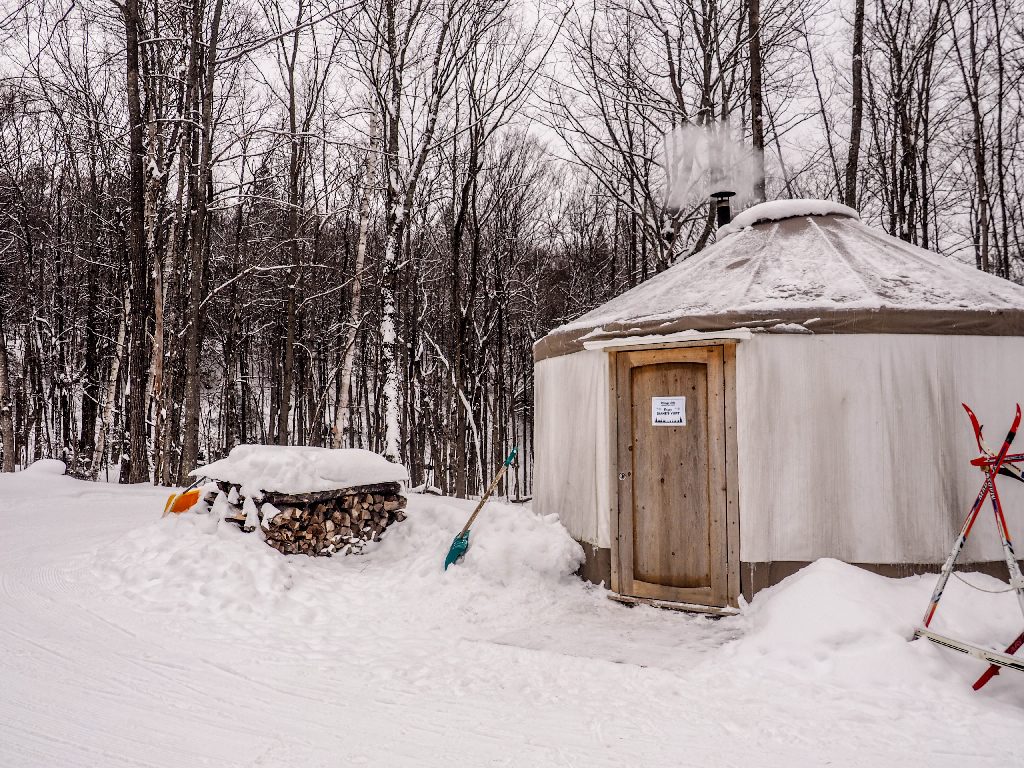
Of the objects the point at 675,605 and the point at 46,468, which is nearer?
the point at 675,605

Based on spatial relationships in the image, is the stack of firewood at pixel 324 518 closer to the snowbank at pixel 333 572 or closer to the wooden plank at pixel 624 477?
the snowbank at pixel 333 572

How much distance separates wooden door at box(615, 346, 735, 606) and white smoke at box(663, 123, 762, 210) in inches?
148

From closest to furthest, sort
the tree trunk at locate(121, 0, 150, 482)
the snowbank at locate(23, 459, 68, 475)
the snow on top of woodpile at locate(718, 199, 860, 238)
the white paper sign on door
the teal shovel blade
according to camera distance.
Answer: the white paper sign on door < the teal shovel blade < the snow on top of woodpile at locate(718, 199, 860, 238) < the snowbank at locate(23, 459, 68, 475) < the tree trunk at locate(121, 0, 150, 482)

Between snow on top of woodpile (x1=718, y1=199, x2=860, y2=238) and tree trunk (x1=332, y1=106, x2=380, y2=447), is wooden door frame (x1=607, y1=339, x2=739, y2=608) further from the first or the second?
tree trunk (x1=332, y1=106, x2=380, y2=447)

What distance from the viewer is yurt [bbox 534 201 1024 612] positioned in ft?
12.7

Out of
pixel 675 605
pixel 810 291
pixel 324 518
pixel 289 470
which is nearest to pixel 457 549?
pixel 324 518

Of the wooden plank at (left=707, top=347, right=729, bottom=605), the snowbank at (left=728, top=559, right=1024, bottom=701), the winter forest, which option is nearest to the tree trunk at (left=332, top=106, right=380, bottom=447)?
the winter forest

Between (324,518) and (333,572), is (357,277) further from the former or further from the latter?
(333,572)

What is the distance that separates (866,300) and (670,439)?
1.49 m

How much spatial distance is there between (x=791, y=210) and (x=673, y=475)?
2698 mm

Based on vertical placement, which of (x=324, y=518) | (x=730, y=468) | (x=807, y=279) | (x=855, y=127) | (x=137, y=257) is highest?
(x=855, y=127)

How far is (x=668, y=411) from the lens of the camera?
431 centimetres

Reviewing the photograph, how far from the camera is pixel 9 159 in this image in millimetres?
12430

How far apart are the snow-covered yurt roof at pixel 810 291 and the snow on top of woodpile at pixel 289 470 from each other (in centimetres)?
184
